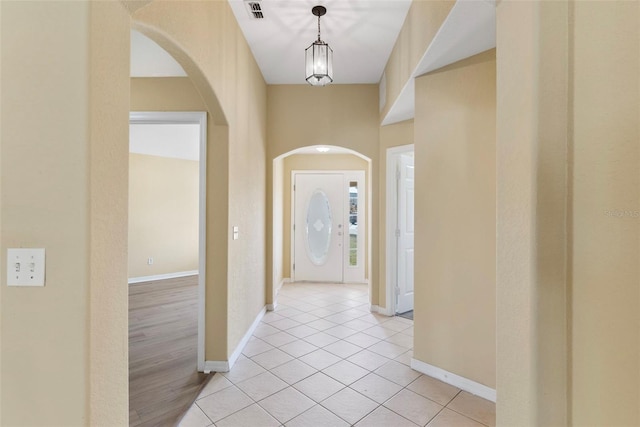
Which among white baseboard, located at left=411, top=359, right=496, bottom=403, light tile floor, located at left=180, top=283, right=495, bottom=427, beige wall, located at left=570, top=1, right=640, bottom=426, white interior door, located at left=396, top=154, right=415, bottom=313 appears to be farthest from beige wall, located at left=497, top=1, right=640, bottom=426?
white interior door, located at left=396, top=154, right=415, bottom=313

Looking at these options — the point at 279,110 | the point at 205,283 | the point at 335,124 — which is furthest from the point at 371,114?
the point at 205,283

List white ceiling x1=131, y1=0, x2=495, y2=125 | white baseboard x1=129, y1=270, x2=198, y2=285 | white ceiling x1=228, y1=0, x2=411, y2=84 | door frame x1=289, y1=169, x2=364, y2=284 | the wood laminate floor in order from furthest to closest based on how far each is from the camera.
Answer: white baseboard x1=129, y1=270, x2=198, y2=285
door frame x1=289, y1=169, x2=364, y2=284
white ceiling x1=228, y1=0, x2=411, y2=84
the wood laminate floor
white ceiling x1=131, y1=0, x2=495, y2=125

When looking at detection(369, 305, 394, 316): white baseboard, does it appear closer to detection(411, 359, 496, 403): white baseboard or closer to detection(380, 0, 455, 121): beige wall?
detection(411, 359, 496, 403): white baseboard

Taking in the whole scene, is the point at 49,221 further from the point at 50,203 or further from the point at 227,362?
the point at 227,362

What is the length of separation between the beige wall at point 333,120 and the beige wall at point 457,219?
1.37 metres

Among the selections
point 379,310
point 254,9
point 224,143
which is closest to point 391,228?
point 379,310

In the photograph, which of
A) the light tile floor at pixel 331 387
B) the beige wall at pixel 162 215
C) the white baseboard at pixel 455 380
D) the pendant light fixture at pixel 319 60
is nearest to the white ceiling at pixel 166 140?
the beige wall at pixel 162 215

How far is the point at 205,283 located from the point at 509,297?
2.22m

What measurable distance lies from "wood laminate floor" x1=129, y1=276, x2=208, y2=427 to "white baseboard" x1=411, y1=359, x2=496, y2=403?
1802mm

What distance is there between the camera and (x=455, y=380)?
7.58 feet

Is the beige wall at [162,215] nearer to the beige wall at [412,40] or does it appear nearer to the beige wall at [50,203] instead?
the beige wall at [412,40]

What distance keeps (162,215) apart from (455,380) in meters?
5.92

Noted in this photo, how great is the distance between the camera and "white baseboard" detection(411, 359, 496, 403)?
2.14 meters

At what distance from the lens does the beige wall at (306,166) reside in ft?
18.1
